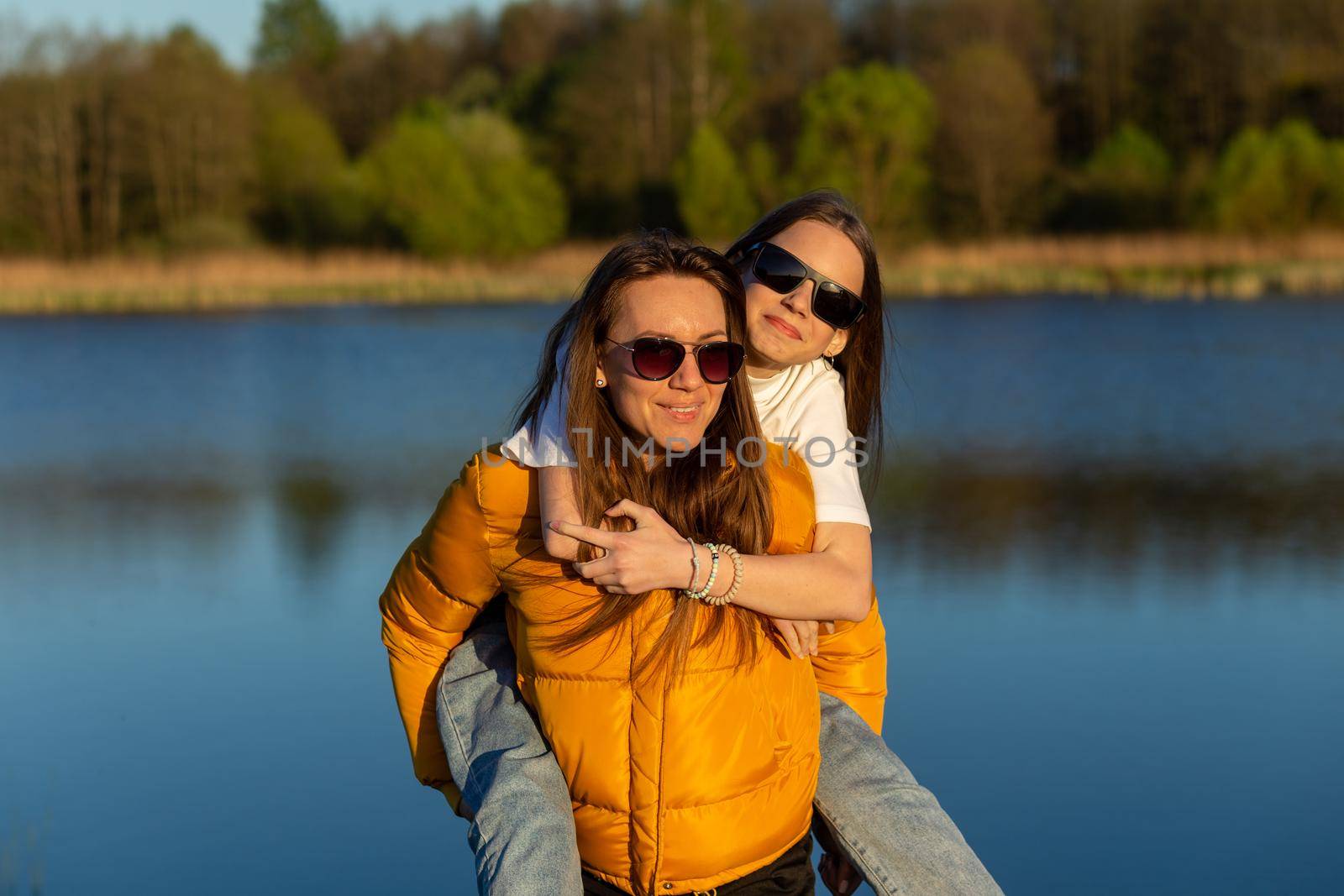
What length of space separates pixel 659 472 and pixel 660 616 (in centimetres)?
23

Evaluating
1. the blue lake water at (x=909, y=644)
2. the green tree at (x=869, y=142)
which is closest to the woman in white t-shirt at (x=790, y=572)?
the blue lake water at (x=909, y=644)

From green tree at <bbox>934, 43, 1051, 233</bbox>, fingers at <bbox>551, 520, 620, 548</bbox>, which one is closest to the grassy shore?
green tree at <bbox>934, 43, 1051, 233</bbox>

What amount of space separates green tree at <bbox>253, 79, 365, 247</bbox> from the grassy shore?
10.8 meters

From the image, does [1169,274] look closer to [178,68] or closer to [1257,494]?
[1257,494]

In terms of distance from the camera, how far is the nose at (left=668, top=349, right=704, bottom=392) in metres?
2.15

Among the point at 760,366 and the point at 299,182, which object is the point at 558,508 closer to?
the point at 760,366

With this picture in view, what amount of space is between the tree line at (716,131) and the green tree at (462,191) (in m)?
0.09

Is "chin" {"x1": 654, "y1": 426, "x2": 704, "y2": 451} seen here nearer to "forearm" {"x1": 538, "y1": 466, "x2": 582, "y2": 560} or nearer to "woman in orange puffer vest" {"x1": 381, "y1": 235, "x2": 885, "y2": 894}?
"woman in orange puffer vest" {"x1": 381, "y1": 235, "x2": 885, "y2": 894}

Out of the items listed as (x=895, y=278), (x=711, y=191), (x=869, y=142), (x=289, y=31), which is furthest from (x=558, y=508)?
(x=289, y=31)

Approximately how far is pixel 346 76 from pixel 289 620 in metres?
53.2

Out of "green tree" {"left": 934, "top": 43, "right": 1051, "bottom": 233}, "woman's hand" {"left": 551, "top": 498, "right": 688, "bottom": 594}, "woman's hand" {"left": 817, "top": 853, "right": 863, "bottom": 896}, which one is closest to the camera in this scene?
"woman's hand" {"left": 551, "top": 498, "right": 688, "bottom": 594}

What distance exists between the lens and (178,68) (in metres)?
40.6

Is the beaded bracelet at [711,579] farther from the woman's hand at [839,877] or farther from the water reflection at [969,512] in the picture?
the water reflection at [969,512]

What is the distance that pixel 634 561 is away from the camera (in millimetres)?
2039
